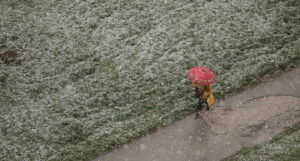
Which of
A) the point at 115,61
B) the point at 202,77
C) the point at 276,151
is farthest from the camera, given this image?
the point at 115,61

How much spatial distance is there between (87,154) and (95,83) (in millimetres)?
5001

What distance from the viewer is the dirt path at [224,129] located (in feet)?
53.6

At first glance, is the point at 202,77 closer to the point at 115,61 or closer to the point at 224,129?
the point at 224,129

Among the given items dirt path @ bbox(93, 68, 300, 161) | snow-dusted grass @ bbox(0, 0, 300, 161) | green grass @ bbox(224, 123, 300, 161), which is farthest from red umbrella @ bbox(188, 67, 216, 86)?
green grass @ bbox(224, 123, 300, 161)

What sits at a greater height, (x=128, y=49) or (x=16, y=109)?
(x=128, y=49)

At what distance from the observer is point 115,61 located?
21672 millimetres

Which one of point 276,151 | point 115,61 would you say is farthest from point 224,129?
point 115,61

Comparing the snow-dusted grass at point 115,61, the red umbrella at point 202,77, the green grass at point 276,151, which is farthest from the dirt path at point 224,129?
the red umbrella at point 202,77

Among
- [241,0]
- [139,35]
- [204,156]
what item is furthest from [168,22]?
[204,156]

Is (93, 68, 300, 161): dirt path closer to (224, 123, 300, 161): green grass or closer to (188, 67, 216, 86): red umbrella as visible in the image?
(224, 123, 300, 161): green grass

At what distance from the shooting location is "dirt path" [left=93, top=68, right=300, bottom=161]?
16344 millimetres

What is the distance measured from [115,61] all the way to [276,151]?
1071cm

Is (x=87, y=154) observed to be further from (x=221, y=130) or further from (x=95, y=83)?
(x=221, y=130)

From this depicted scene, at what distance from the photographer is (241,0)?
83.9 feet
